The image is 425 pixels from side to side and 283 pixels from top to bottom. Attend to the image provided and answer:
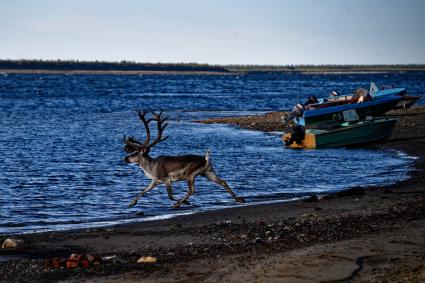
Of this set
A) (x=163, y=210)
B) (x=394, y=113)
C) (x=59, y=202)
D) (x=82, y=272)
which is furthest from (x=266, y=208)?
(x=394, y=113)

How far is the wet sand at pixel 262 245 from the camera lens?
9164mm

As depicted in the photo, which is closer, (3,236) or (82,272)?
(82,272)

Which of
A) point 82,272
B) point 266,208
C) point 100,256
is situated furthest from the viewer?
point 266,208

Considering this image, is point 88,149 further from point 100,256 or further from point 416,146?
point 100,256

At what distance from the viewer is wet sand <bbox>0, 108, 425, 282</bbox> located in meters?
9.16

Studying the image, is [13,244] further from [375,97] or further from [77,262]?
[375,97]

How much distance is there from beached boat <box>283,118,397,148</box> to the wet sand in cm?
1227

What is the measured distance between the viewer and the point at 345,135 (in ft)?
94.2

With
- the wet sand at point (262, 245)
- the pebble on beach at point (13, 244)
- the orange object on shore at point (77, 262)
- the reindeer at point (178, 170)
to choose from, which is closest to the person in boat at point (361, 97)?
the wet sand at point (262, 245)

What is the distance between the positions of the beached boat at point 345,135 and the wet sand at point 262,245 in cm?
1227

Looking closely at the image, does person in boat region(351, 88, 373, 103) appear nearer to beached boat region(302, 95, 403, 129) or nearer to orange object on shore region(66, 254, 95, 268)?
beached boat region(302, 95, 403, 129)

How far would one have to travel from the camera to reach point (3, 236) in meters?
12.9

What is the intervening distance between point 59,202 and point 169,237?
537 cm

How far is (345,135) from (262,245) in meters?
18.3
